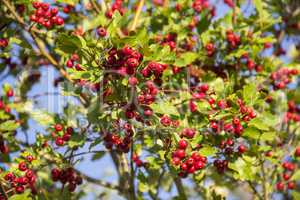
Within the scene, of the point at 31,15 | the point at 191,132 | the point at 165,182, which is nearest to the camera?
the point at 191,132

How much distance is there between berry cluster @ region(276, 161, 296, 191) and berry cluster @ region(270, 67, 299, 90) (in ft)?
2.98

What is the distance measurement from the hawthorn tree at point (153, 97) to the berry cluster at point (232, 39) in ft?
0.04

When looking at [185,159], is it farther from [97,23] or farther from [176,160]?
[97,23]

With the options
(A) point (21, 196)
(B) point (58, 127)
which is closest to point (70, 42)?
(B) point (58, 127)

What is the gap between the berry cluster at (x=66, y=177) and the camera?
4.96 m

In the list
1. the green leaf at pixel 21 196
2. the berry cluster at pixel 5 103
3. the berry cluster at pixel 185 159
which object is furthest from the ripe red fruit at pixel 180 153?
the berry cluster at pixel 5 103

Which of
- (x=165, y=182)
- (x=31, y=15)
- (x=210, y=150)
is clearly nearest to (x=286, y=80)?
(x=210, y=150)

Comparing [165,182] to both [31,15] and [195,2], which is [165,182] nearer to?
[195,2]

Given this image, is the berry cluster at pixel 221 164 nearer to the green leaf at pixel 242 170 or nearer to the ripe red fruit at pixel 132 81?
the green leaf at pixel 242 170

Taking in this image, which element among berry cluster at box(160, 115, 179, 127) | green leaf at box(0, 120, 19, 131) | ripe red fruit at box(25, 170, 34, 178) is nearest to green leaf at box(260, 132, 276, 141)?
berry cluster at box(160, 115, 179, 127)

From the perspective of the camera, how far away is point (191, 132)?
Answer: 4410 millimetres

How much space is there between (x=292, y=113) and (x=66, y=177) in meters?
2.78

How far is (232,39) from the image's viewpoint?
5.59 meters

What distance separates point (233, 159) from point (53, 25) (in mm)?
2203
